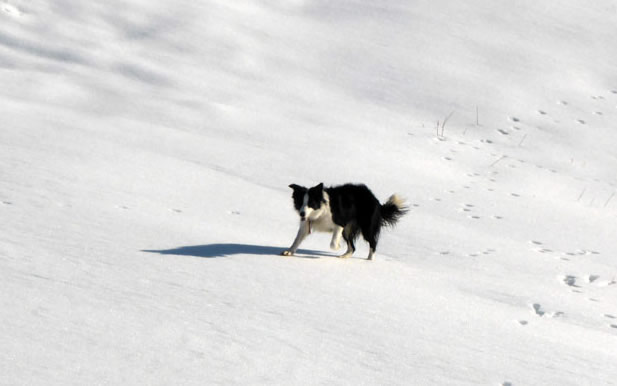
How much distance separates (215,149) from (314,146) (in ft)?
5.80

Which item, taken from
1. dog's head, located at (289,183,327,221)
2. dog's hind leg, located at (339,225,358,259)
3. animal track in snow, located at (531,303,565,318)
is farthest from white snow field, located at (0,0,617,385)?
dog's head, located at (289,183,327,221)

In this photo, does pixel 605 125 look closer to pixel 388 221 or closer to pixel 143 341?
pixel 388 221

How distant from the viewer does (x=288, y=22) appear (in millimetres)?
18156

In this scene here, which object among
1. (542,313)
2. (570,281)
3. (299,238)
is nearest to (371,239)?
(299,238)

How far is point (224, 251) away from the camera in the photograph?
19.9 feet

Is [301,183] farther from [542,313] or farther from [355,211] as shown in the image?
[542,313]

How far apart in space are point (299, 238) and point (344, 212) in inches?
23.4

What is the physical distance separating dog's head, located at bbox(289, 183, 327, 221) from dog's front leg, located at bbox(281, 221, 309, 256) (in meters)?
0.09

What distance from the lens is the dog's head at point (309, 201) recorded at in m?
6.54

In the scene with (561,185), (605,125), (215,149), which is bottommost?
(215,149)

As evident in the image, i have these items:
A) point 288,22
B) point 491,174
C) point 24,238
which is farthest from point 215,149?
point 288,22

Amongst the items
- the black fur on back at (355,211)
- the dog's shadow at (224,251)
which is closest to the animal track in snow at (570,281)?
the black fur on back at (355,211)

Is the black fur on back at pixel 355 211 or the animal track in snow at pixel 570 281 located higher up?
the black fur on back at pixel 355 211

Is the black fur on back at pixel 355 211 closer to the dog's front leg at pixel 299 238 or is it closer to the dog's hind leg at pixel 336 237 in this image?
the dog's hind leg at pixel 336 237
